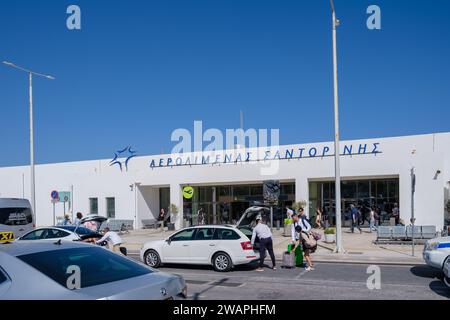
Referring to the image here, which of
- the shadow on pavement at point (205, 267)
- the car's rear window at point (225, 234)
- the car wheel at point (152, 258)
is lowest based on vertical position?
the shadow on pavement at point (205, 267)

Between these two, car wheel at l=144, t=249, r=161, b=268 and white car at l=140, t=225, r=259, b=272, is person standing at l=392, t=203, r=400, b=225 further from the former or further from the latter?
car wheel at l=144, t=249, r=161, b=268

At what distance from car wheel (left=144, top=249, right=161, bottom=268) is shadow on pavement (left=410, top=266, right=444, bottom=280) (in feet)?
25.1

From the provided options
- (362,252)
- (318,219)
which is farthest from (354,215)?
(362,252)

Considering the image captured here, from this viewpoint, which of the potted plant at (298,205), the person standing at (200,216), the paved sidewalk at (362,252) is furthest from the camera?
the person standing at (200,216)

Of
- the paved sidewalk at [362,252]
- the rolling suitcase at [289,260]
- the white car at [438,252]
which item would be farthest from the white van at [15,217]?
the white car at [438,252]

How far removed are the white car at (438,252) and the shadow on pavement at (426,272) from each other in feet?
2.09

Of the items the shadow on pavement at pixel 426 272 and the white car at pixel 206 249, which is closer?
the shadow on pavement at pixel 426 272

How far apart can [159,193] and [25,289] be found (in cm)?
3437

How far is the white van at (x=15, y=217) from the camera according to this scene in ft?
65.7

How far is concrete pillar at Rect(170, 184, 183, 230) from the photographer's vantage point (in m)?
33.8

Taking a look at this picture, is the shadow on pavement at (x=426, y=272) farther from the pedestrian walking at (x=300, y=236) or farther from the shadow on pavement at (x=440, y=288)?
the pedestrian walking at (x=300, y=236)

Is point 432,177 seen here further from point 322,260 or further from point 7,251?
point 7,251
